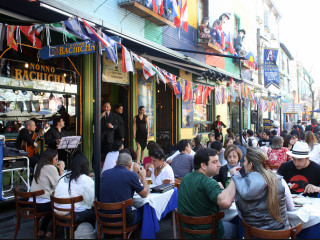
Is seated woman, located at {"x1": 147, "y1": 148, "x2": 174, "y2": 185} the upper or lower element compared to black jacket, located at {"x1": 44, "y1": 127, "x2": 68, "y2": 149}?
lower

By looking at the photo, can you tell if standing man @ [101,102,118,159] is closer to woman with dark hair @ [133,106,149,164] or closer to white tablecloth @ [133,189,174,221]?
woman with dark hair @ [133,106,149,164]

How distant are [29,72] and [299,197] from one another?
6.24 metres

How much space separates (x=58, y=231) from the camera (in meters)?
4.83

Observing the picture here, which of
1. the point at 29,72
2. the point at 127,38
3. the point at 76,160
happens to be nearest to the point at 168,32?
the point at 127,38

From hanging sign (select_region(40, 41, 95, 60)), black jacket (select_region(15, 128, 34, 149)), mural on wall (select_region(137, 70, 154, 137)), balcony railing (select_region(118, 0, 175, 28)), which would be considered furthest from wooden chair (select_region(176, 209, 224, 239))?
mural on wall (select_region(137, 70, 154, 137))

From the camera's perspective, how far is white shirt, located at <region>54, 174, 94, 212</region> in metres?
4.11

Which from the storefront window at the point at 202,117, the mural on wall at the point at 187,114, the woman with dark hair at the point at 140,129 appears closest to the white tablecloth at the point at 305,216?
the woman with dark hair at the point at 140,129

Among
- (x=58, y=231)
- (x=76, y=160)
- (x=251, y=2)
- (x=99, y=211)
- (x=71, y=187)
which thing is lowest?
(x=58, y=231)

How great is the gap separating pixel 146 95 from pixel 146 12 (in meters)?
2.89

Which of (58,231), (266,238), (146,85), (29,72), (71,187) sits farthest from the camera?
(146,85)

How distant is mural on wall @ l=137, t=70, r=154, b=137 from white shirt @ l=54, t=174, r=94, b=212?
20.2 ft

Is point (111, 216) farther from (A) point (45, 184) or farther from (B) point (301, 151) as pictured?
(B) point (301, 151)

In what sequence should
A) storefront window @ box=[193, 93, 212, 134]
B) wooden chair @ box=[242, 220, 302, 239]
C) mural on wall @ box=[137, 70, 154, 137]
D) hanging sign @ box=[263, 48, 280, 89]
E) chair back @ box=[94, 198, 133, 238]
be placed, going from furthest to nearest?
hanging sign @ box=[263, 48, 280, 89], storefront window @ box=[193, 93, 212, 134], mural on wall @ box=[137, 70, 154, 137], chair back @ box=[94, 198, 133, 238], wooden chair @ box=[242, 220, 302, 239]

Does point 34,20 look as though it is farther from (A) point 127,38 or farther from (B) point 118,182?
(B) point 118,182
